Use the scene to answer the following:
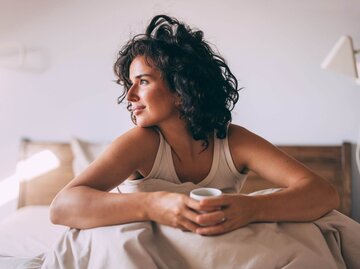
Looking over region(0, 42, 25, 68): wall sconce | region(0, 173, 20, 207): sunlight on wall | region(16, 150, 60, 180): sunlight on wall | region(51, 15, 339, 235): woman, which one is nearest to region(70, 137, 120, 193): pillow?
region(16, 150, 60, 180): sunlight on wall

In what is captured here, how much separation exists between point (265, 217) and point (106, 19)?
1569 mm

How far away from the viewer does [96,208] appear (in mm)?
758

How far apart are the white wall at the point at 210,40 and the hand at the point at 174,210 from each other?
4.00 feet

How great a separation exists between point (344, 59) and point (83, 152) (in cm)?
135

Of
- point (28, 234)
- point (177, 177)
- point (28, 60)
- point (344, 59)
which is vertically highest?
point (28, 60)

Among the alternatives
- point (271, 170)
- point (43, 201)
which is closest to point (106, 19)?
point (43, 201)

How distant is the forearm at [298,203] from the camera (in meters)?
0.77

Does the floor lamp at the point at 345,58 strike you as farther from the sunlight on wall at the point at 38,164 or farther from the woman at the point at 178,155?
the sunlight on wall at the point at 38,164

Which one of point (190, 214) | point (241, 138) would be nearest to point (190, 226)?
point (190, 214)

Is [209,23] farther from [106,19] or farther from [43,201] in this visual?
[43,201]

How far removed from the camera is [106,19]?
1939 mm

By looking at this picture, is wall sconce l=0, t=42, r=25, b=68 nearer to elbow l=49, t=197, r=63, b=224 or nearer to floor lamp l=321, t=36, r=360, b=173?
elbow l=49, t=197, r=63, b=224

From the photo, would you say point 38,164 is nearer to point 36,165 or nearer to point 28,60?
point 36,165

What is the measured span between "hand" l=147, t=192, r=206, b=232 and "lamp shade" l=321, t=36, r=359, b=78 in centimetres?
103
